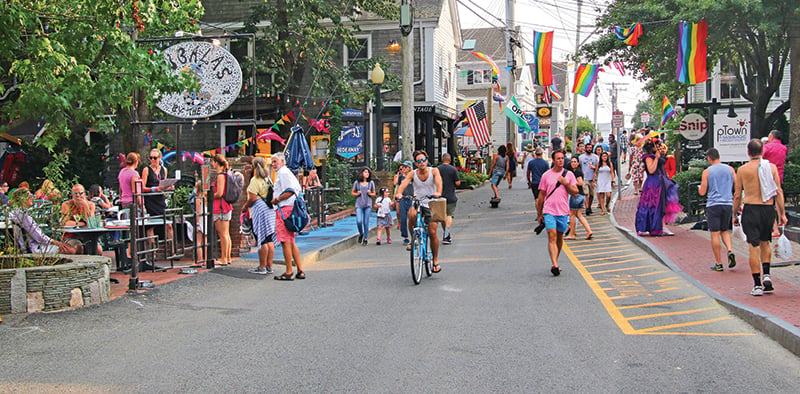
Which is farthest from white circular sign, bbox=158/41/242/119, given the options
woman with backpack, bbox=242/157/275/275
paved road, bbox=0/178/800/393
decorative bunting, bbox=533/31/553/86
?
decorative bunting, bbox=533/31/553/86

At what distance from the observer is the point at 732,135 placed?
62.6 feet

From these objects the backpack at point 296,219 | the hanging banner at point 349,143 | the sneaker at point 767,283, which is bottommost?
the sneaker at point 767,283

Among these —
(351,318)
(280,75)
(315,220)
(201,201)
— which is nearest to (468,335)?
(351,318)

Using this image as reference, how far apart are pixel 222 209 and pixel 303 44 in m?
13.8

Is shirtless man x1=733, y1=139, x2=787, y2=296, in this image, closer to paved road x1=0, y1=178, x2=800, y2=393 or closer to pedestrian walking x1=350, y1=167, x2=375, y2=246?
paved road x1=0, y1=178, x2=800, y2=393

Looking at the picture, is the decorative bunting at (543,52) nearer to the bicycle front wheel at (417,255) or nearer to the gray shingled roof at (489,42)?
the bicycle front wheel at (417,255)

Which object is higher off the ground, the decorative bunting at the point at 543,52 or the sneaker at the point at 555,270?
the decorative bunting at the point at 543,52

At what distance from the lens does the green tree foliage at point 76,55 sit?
10.8 metres

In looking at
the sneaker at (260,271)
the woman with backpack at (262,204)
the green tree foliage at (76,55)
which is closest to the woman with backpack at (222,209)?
the sneaker at (260,271)

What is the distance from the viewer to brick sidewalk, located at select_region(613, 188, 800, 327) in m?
8.63

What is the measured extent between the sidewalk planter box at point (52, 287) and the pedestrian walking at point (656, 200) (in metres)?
10.6

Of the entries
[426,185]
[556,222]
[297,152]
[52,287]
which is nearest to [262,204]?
[426,185]

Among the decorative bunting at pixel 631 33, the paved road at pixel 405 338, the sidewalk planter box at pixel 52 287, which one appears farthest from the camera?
the decorative bunting at pixel 631 33

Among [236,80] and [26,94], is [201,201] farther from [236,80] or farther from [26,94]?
[26,94]
